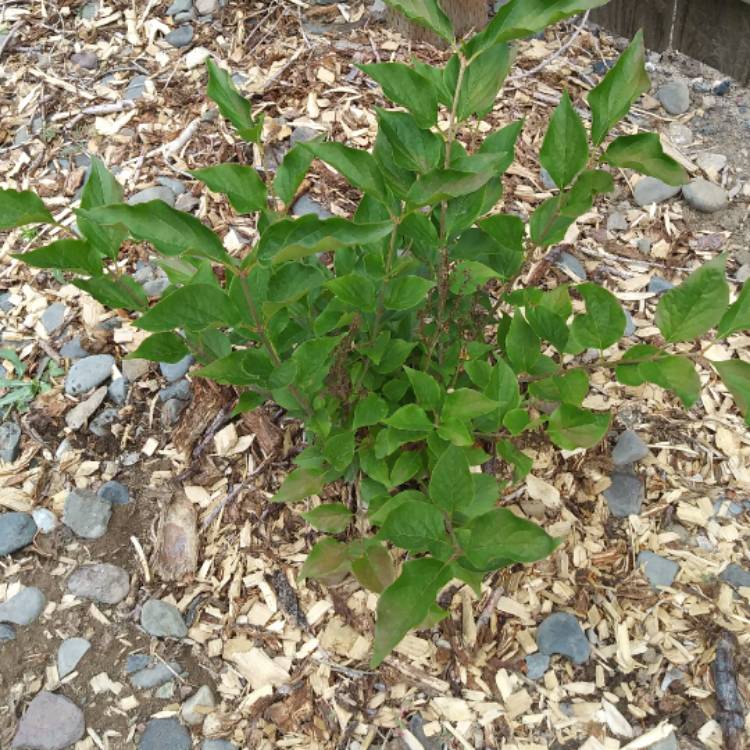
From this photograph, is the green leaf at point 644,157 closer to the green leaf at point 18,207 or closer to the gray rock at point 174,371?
the green leaf at point 18,207

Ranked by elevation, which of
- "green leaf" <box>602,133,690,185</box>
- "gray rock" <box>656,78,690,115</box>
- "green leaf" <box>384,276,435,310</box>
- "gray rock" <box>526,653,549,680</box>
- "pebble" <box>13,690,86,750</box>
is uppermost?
"green leaf" <box>602,133,690,185</box>

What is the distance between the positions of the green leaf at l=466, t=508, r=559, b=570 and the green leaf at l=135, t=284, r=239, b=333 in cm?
49

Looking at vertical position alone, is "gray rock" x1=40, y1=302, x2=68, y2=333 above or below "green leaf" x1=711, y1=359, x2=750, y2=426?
below

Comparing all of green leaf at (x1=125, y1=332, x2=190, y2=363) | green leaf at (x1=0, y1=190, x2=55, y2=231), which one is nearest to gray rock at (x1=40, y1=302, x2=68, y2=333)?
green leaf at (x1=125, y1=332, x2=190, y2=363)

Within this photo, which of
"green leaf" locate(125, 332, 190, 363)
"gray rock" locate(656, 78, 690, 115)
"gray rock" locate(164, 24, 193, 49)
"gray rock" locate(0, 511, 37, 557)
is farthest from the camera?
"gray rock" locate(164, 24, 193, 49)

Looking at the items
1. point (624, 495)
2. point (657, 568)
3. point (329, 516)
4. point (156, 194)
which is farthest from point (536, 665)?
point (156, 194)

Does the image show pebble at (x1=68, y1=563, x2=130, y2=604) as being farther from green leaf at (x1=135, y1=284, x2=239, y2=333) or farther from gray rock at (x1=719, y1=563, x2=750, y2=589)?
gray rock at (x1=719, y1=563, x2=750, y2=589)

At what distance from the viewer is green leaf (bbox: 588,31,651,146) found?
1.36 meters

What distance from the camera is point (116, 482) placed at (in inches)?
88.0

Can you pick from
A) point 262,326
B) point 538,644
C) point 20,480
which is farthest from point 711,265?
point 20,480

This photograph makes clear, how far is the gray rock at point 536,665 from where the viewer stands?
1.94 meters

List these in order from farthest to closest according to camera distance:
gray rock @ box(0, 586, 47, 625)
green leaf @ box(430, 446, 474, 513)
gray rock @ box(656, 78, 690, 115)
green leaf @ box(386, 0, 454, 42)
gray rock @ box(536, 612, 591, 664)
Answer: gray rock @ box(656, 78, 690, 115) < gray rock @ box(0, 586, 47, 625) < gray rock @ box(536, 612, 591, 664) < green leaf @ box(386, 0, 454, 42) < green leaf @ box(430, 446, 474, 513)

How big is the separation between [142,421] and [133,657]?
634 mm

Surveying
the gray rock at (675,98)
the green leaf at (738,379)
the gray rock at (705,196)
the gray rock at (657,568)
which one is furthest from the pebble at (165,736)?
the gray rock at (675,98)
